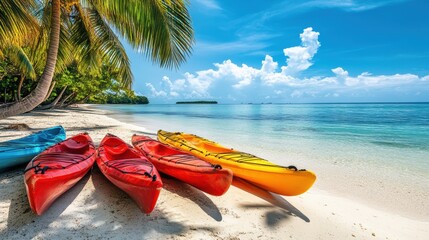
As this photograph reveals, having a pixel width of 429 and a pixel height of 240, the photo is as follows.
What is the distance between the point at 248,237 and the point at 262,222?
0.38 metres

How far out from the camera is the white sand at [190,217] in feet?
7.95

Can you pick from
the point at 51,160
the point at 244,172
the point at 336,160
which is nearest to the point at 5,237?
the point at 51,160

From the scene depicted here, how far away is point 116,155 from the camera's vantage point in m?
4.13

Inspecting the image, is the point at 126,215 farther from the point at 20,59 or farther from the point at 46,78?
the point at 20,59

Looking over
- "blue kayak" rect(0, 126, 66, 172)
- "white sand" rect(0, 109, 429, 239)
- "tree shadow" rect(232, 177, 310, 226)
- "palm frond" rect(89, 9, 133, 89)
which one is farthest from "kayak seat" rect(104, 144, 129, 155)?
"palm frond" rect(89, 9, 133, 89)

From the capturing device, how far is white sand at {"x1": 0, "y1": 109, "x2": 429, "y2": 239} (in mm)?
2422

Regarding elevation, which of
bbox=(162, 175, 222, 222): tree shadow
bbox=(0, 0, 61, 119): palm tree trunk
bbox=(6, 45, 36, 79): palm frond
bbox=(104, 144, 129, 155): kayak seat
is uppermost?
bbox=(6, 45, 36, 79): palm frond

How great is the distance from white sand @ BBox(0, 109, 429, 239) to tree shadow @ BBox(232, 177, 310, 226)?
1 cm

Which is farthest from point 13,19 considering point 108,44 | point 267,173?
point 267,173

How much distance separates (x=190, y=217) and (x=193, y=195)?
23.1 inches

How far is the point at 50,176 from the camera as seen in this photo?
2529mm

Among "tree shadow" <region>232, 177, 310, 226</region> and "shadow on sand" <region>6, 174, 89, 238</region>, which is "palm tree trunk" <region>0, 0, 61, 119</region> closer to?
"shadow on sand" <region>6, 174, 89, 238</region>

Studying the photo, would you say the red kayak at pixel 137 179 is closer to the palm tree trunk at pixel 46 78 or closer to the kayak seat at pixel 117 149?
the kayak seat at pixel 117 149

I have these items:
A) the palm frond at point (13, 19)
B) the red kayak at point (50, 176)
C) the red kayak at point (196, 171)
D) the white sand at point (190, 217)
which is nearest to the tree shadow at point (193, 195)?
the white sand at point (190, 217)
